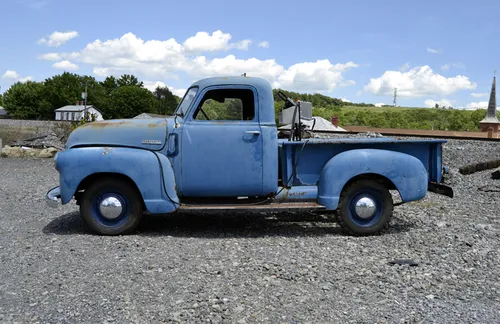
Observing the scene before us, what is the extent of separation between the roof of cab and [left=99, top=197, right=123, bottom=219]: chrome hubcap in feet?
6.06

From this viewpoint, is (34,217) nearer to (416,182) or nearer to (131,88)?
(416,182)

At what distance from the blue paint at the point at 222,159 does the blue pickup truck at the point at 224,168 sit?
0.01 meters

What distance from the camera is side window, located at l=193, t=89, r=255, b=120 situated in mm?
6513

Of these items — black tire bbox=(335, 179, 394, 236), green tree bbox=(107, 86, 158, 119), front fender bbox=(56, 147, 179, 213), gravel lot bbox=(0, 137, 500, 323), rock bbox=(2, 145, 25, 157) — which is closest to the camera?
gravel lot bbox=(0, 137, 500, 323)

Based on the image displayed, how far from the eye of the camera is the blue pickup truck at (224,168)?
6.24m

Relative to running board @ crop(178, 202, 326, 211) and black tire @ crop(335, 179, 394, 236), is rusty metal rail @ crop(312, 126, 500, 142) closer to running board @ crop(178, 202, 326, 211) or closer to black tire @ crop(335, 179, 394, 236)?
black tire @ crop(335, 179, 394, 236)

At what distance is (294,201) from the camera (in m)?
6.52

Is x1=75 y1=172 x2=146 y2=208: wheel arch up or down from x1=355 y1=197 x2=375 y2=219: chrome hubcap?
up

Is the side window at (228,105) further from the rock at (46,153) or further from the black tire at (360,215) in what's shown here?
the rock at (46,153)

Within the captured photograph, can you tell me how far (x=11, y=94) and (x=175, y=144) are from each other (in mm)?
108391

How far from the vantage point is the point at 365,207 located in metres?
6.48

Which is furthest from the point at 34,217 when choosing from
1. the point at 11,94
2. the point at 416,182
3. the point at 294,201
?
the point at 11,94

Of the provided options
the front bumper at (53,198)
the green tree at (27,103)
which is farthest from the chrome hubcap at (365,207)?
the green tree at (27,103)

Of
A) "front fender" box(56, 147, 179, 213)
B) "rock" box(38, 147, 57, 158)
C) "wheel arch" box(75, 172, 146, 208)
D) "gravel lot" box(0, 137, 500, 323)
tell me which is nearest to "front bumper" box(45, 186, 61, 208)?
"front fender" box(56, 147, 179, 213)
